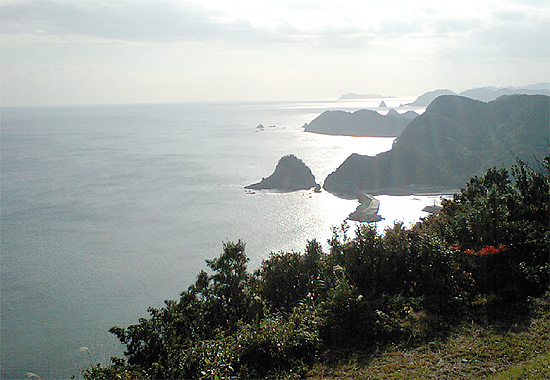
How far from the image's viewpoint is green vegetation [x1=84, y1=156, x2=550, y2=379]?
679 centimetres

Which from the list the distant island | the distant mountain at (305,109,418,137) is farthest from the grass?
the distant mountain at (305,109,418,137)

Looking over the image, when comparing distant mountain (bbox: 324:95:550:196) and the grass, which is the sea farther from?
distant mountain (bbox: 324:95:550:196)

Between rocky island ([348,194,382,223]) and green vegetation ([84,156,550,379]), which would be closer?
green vegetation ([84,156,550,379])

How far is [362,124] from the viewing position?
496 ft

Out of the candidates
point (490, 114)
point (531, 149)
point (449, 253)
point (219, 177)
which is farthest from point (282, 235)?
point (490, 114)

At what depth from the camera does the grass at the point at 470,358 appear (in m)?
5.98

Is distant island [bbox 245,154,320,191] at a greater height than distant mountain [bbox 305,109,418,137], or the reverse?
distant mountain [bbox 305,109,418,137]

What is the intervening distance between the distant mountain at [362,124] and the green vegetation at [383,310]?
460 ft

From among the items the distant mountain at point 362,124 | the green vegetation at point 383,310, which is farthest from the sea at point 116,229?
the distant mountain at point 362,124

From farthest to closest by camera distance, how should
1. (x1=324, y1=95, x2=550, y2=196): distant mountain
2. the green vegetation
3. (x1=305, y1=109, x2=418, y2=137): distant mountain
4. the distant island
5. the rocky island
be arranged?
(x1=305, y1=109, x2=418, y2=137): distant mountain
(x1=324, y1=95, x2=550, y2=196): distant mountain
the distant island
the rocky island
the green vegetation

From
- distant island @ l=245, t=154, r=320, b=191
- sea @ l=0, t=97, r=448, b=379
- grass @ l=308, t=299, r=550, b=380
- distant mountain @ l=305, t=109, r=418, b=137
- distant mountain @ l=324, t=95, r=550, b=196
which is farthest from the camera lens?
distant mountain @ l=305, t=109, r=418, b=137

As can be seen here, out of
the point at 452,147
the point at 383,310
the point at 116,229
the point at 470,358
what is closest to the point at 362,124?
the point at 452,147

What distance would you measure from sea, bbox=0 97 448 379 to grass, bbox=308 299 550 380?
5.24m

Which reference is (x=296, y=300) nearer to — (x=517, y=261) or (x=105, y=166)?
(x=517, y=261)
